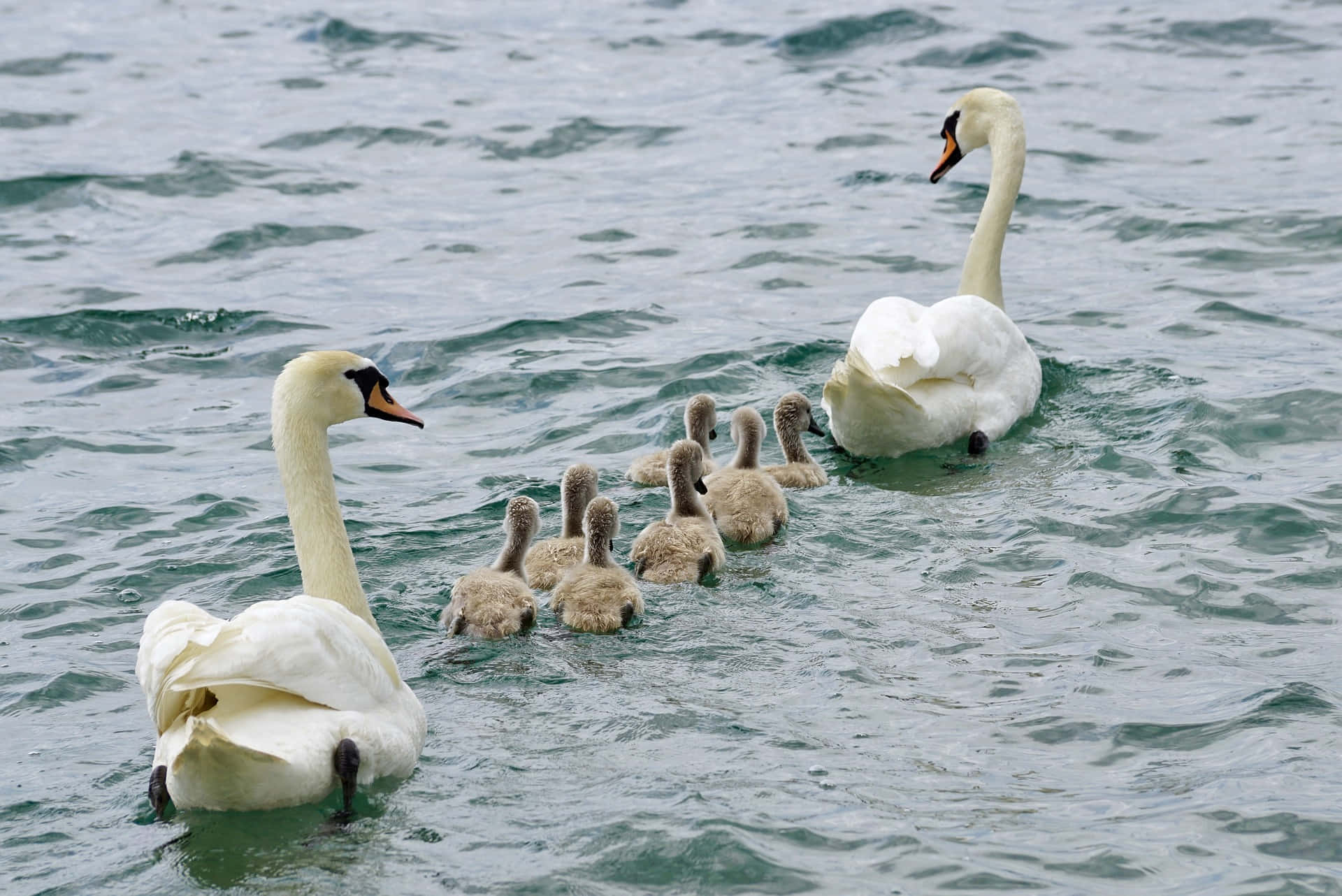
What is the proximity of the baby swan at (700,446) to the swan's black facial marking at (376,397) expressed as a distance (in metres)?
2.62

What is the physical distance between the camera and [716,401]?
1160 centimetres

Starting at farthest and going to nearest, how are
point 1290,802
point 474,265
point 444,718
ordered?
1. point 474,265
2. point 444,718
3. point 1290,802

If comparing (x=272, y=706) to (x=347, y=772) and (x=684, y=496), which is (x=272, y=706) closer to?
(x=347, y=772)

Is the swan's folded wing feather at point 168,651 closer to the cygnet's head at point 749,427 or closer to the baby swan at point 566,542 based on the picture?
the baby swan at point 566,542

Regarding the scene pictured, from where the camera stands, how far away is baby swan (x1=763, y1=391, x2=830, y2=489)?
988 centimetres

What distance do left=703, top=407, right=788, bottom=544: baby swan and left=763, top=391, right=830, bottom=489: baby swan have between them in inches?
8.5

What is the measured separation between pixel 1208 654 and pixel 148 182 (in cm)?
1287

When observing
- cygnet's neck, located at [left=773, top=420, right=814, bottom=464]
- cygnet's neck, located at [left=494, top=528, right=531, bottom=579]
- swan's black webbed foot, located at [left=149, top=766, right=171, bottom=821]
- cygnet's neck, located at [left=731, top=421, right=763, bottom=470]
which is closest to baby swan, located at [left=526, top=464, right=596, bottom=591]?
cygnet's neck, located at [left=494, top=528, right=531, bottom=579]

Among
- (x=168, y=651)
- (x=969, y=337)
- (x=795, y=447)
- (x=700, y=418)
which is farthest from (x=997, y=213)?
(x=168, y=651)

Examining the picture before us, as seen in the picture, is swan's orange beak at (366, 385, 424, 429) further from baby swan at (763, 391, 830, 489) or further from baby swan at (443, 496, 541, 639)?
baby swan at (763, 391, 830, 489)

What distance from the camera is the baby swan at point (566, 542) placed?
8648 millimetres

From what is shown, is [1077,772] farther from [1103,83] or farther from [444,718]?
[1103,83]

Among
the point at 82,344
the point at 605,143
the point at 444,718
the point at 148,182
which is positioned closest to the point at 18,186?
the point at 148,182

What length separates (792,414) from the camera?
1017 centimetres
